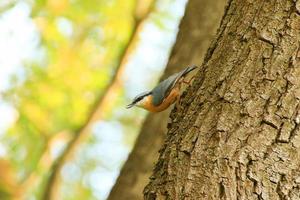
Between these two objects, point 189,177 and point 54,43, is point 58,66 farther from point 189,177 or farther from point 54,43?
point 189,177

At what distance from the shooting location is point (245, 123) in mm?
1988

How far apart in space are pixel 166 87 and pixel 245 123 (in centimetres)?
84

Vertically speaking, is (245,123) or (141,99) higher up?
(141,99)

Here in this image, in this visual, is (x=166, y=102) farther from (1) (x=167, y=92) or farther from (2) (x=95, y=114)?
(2) (x=95, y=114)

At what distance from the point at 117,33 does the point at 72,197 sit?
6.30 feet

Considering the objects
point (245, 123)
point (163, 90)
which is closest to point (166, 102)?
point (163, 90)

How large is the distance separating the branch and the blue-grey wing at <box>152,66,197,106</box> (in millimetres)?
2101

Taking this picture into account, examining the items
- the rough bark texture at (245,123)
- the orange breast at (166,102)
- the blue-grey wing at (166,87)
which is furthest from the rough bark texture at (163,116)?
the rough bark texture at (245,123)

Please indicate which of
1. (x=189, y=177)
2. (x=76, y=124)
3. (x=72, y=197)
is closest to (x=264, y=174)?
(x=189, y=177)

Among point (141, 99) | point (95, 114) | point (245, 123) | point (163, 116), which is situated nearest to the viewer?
point (245, 123)

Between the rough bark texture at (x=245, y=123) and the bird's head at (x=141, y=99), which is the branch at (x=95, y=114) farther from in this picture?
the rough bark texture at (x=245, y=123)

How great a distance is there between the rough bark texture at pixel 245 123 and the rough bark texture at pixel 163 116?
1548 mm

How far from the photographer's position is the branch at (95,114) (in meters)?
4.84

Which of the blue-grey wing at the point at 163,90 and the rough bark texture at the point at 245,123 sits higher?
the blue-grey wing at the point at 163,90
